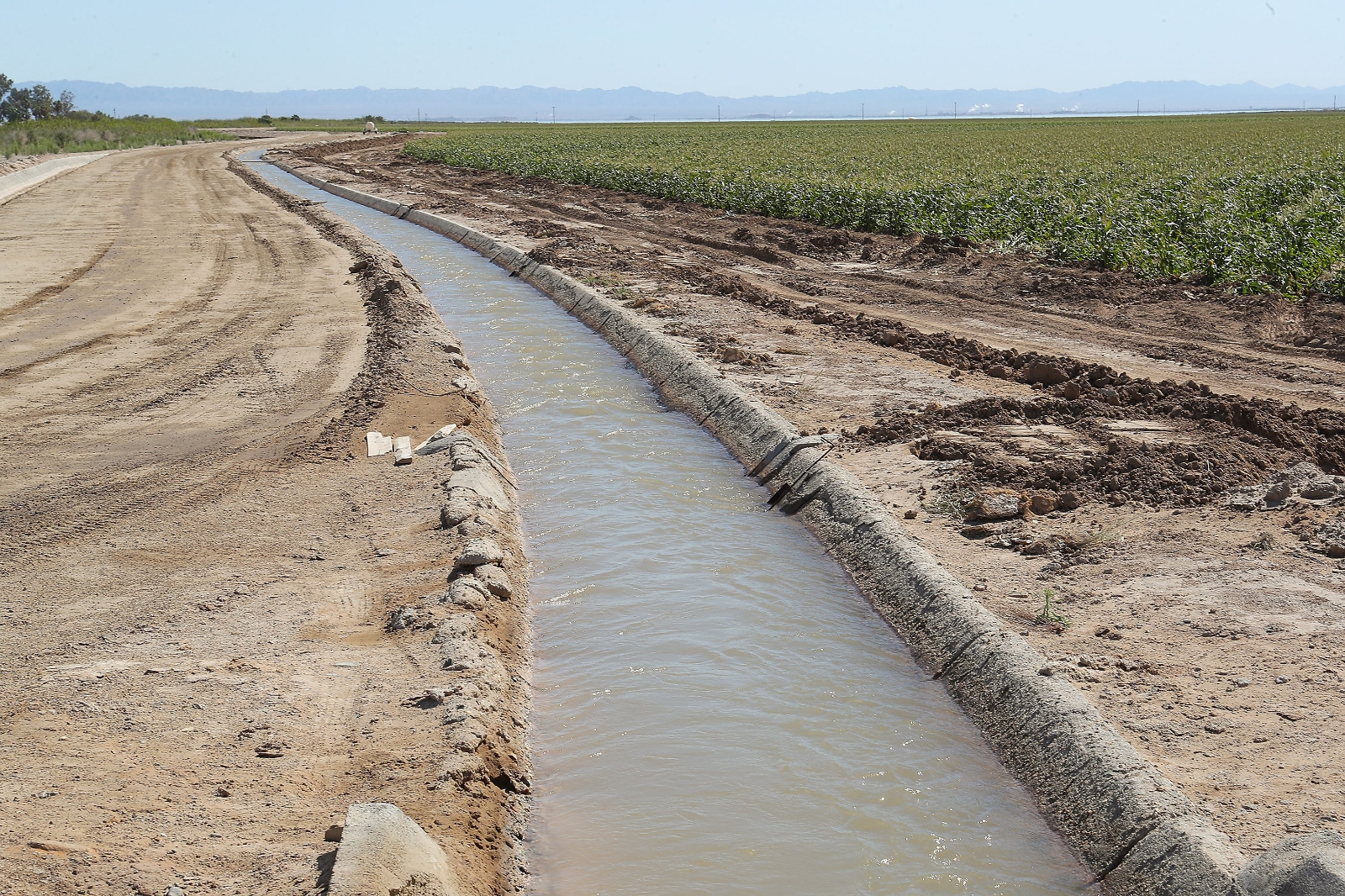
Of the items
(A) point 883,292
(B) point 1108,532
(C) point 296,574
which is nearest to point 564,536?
(C) point 296,574

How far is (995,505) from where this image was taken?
7699 mm

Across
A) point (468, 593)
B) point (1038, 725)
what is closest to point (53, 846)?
point (468, 593)

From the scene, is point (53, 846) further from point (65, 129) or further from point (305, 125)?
point (305, 125)

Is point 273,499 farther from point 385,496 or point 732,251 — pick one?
point 732,251

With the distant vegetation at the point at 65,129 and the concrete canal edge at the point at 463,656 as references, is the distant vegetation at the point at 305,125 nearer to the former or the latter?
the distant vegetation at the point at 65,129

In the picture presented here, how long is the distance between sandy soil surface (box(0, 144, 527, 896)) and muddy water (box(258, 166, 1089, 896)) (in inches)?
14.0

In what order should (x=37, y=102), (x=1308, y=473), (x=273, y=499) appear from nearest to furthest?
(x=1308, y=473), (x=273, y=499), (x=37, y=102)

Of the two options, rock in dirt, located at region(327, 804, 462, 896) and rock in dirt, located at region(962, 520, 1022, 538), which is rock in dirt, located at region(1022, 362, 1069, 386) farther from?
rock in dirt, located at region(327, 804, 462, 896)

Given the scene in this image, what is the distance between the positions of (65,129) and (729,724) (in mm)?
75935

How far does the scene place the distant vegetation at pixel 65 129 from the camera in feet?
186

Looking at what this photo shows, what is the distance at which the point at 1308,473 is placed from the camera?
24.6ft

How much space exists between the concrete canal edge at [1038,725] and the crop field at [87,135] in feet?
165

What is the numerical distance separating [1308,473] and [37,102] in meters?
126

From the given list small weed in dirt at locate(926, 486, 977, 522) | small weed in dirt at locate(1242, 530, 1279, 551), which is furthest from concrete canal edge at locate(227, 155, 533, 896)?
small weed in dirt at locate(1242, 530, 1279, 551)
